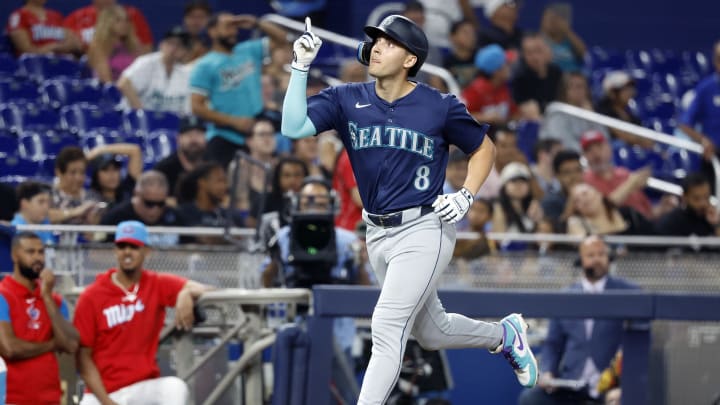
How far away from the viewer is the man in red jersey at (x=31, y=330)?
6.82m

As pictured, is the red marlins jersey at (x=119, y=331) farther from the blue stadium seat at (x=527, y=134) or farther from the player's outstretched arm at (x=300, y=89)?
the blue stadium seat at (x=527, y=134)

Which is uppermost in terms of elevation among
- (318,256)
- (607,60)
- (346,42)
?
(346,42)

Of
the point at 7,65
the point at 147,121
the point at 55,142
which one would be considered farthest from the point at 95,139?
the point at 7,65

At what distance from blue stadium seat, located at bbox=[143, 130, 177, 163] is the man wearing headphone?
3.92m

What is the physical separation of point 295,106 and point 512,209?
5181 millimetres

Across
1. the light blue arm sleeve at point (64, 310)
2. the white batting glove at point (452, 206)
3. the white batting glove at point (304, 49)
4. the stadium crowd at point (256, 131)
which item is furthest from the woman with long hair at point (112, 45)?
the white batting glove at point (452, 206)

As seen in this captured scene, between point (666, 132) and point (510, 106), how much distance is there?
213 centimetres

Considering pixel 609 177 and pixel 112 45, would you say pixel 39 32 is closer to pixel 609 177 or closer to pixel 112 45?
pixel 112 45

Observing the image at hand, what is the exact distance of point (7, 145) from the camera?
10234 millimetres

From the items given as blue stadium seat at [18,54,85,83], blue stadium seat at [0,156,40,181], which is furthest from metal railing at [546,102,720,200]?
blue stadium seat at [0,156,40,181]

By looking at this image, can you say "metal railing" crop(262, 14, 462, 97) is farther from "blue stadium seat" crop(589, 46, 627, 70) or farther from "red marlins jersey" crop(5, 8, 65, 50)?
"blue stadium seat" crop(589, 46, 627, 70)

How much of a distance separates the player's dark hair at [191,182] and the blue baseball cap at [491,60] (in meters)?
4.05

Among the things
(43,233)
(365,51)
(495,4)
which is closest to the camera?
(365,51)

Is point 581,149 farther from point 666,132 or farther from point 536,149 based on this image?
point 666,132
